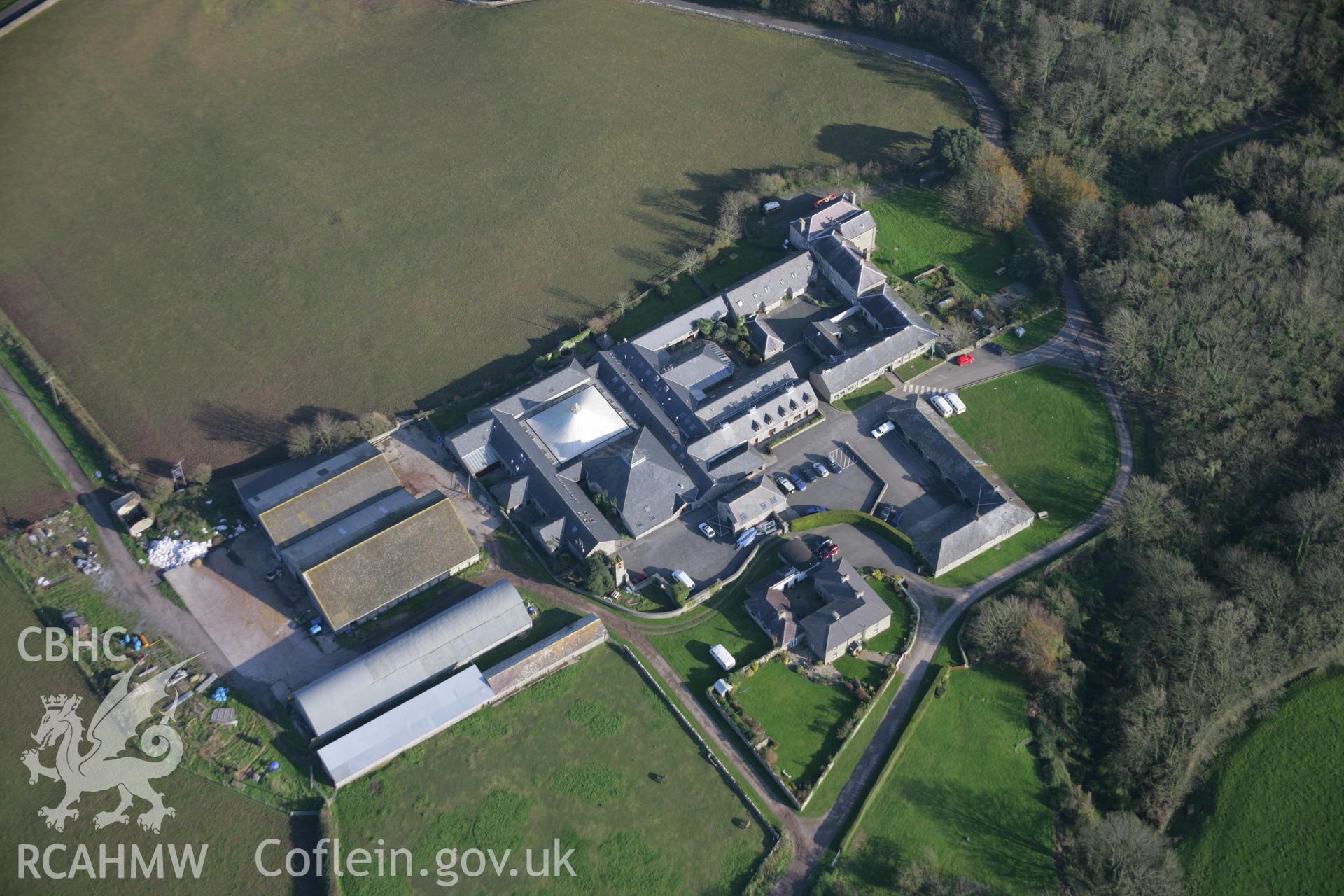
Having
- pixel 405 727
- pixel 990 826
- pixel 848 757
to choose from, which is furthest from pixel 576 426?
pixel 990 826

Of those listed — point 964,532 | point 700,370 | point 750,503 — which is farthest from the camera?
point 700,370

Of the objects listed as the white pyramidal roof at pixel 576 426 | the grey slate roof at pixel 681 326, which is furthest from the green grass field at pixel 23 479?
the grey slate roof at pixel 681 326

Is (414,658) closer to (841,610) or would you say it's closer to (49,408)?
(841,610)

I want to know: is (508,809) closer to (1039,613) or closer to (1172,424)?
(1039,613)

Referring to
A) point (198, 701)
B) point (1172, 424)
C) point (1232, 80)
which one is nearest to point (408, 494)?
point (198, 701)

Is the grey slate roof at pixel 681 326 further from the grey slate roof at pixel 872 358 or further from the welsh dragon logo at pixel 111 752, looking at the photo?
the welsh dragon logo at pixel 111 752
